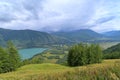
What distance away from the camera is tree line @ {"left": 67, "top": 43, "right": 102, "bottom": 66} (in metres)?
82.9

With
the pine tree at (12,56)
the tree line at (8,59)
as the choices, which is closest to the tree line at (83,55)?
the pine tree at (12,56)

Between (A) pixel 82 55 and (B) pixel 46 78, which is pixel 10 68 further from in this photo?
(B) pixel 46 78

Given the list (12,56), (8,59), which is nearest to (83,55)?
(12,56)

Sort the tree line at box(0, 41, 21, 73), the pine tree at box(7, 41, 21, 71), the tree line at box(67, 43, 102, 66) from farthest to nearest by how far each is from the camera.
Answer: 1. the tree line at box(67, 43, 102, 66)
2. the pine tree at box(7, 41, 21, 71)
3. the tree line at box(0, 41, 21, 73)

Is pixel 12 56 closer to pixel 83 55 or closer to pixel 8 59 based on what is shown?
pixel 8 59

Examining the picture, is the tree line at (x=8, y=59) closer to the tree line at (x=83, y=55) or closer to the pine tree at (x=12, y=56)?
the pine tree at (x=12, y=56)

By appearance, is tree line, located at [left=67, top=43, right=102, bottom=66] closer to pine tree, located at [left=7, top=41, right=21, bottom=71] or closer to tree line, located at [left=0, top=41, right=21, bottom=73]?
pine tree, located at [left=7, top=41, right=21, bottom=71]

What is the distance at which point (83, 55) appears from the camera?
83.1m

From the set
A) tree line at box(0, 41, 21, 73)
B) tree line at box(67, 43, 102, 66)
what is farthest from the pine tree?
tree line at box(67, 43, 102, 66)

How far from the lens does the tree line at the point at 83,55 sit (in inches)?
3263

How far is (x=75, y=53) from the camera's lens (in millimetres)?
83375

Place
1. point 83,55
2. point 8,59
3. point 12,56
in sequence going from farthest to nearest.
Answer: point 83,55, point 12,56, point 8,59

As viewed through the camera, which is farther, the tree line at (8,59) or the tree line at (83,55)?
the tree line at (83,55)

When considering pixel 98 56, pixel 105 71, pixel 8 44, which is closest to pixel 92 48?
pixel 98 56
